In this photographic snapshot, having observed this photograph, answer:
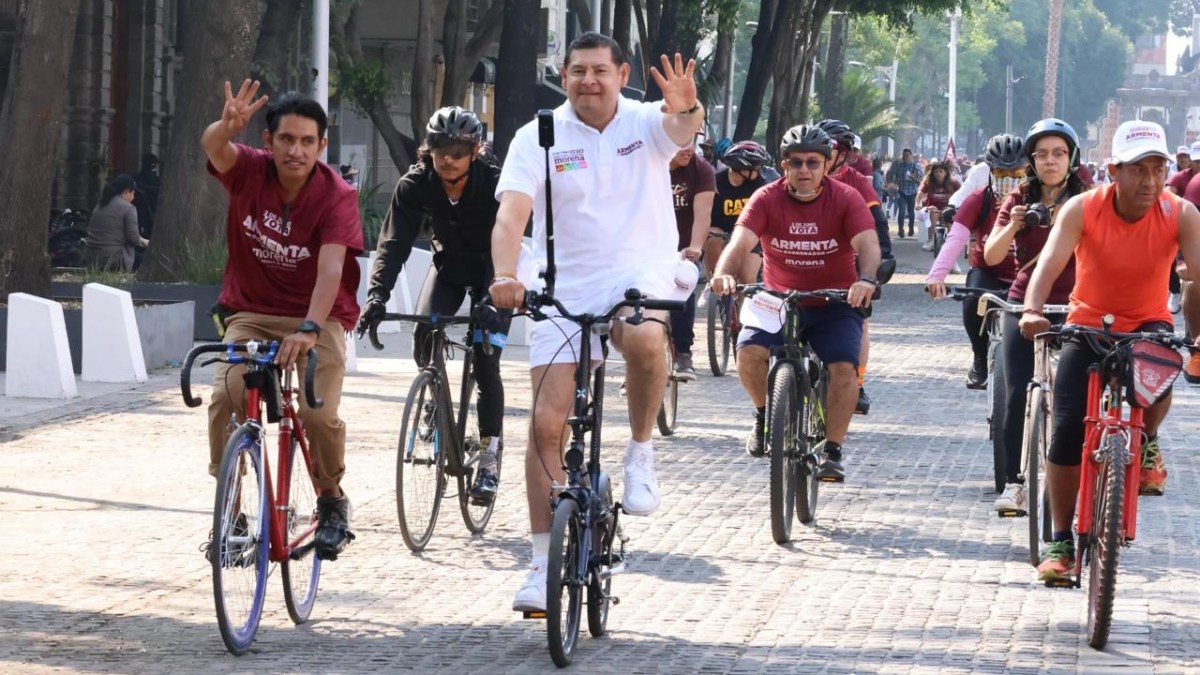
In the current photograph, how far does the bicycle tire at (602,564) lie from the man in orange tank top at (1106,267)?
1.51 m

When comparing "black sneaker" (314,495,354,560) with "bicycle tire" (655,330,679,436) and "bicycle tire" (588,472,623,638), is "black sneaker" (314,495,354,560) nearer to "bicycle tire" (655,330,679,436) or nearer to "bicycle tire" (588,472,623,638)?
→ "bicycle tire" (588,472,623,638)

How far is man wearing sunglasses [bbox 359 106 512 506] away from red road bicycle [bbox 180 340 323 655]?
182 cm

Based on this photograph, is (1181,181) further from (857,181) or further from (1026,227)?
(1026,227)

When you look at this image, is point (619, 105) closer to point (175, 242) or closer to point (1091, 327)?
point (1091, 327)

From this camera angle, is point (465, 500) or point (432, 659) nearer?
point (432, 659)

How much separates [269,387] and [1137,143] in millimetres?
2967

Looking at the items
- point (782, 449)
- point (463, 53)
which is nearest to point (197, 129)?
point (463, 53)

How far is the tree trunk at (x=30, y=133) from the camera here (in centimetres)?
1788

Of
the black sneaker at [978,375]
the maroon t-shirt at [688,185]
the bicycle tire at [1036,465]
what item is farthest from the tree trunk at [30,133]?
the bicycle tire at [1036,465]

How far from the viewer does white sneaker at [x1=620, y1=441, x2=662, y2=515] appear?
7.29m

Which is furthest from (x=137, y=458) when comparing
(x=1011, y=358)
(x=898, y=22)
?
(x=898, y=22)

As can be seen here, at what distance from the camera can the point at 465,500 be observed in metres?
9.55

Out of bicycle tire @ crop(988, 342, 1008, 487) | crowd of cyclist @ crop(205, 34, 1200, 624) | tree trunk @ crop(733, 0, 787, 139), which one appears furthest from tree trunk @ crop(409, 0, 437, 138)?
bicycle tire @ crop(988, 342, 1008, 487)

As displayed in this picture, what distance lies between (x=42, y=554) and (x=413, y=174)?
219 centimetres
